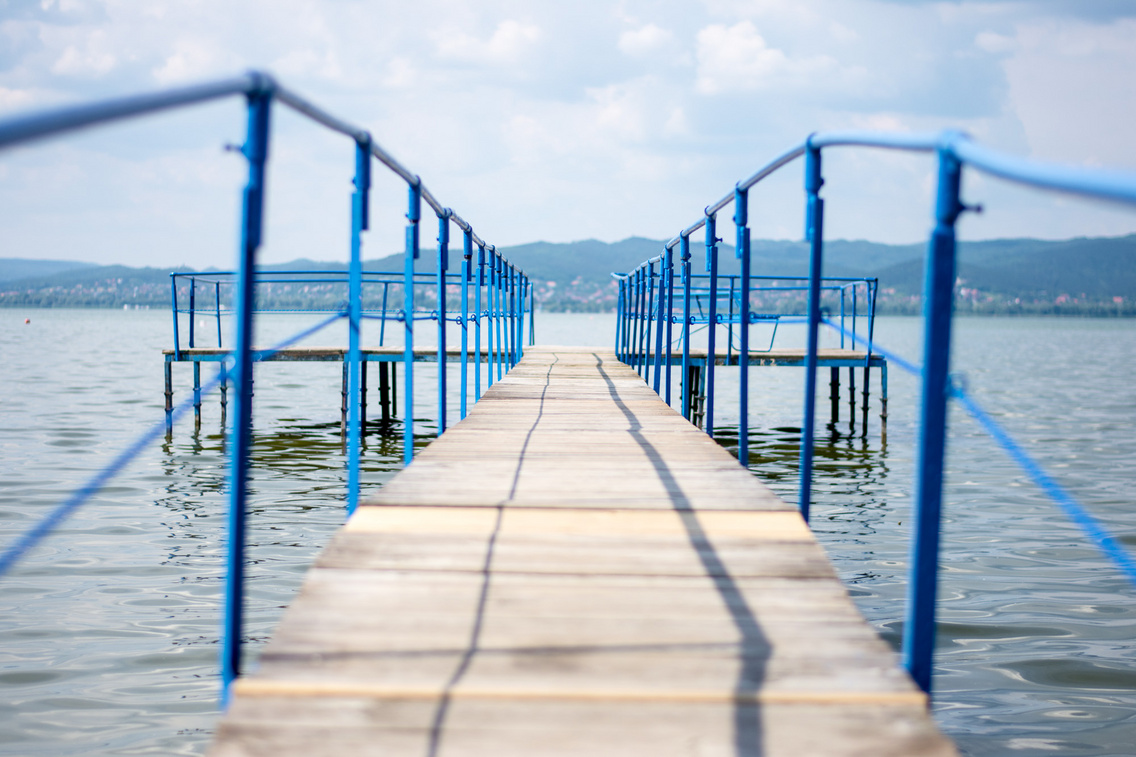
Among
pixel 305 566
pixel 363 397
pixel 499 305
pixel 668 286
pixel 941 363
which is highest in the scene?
pixel 668 286

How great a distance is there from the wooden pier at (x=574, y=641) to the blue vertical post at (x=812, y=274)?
154mm

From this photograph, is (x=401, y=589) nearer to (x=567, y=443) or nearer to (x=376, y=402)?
(x=567, y=443)

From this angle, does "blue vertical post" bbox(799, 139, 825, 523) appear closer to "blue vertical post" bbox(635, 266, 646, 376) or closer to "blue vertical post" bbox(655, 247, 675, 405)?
"blue vertical post" bbox(655, 247, 675, 405)

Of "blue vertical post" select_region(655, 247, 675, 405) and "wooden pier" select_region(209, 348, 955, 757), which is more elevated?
"blue vertical post" select_region(655, 247, 675, 405)

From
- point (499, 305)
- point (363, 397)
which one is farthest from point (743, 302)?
point (363, 397)

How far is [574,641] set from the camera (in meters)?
1.65

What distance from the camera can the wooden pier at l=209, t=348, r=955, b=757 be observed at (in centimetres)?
135

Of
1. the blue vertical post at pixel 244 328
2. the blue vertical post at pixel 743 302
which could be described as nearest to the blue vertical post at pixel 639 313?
the blue vertical post at pixel 743 302

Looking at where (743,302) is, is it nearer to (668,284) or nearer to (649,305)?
(668,284)

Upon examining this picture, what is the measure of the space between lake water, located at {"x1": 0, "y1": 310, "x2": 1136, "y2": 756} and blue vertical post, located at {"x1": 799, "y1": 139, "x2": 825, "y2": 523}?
145 centimetres

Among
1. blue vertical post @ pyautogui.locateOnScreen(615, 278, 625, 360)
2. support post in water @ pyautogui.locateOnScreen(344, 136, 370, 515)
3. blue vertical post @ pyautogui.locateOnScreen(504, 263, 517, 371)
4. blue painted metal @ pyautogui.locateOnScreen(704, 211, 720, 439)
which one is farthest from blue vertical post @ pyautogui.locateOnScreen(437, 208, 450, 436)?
blue vertical post @ pyautogui.locateOnScreen(615, 278, 625, 360)

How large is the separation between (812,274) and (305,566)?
3857mm

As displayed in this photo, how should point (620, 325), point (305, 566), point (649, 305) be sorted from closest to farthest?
point (305, 566)
point (649, 305)
point (620, 325)

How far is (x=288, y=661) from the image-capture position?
1.54 metres
